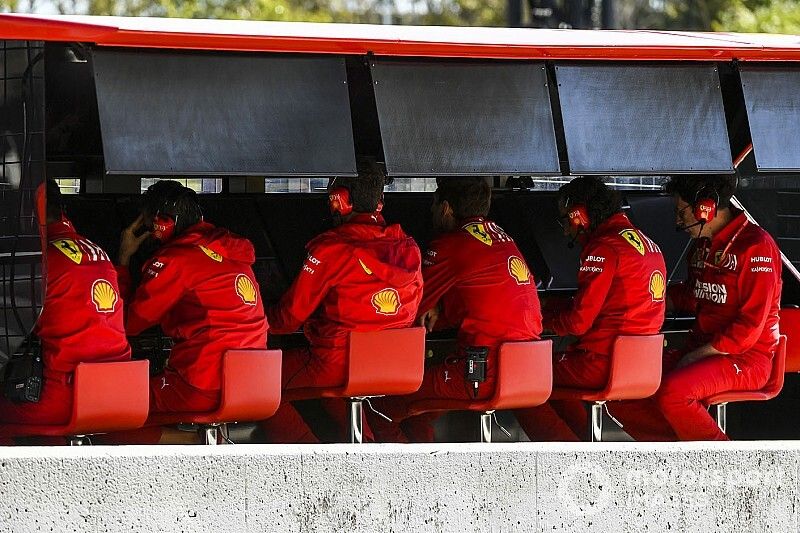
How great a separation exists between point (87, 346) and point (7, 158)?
0.71 meters

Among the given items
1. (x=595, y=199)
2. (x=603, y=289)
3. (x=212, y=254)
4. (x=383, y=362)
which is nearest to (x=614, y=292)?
(x=603, y=289)

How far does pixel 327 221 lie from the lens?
656 centimetres

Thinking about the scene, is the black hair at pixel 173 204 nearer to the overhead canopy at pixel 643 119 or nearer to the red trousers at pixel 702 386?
the overhead canopy at pixel 643 119

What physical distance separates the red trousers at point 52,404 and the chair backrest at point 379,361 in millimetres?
1121

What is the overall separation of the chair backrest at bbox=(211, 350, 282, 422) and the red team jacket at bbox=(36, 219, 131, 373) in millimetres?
465

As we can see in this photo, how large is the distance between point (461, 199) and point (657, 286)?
912 millimetres

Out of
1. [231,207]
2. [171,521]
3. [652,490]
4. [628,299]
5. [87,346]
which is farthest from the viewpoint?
[231,207]

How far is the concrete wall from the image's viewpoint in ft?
13.4

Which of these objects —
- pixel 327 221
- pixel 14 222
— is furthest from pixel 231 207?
pixel 14 222

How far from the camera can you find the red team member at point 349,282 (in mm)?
5555

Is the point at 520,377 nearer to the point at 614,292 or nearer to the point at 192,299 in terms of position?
the point at 614,292

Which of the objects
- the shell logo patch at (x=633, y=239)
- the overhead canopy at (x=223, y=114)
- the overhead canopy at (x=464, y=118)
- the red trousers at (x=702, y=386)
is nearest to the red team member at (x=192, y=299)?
the overhead canopy at (x=223, y=114)

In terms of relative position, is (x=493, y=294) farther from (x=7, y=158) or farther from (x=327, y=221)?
(x=7, y=158)

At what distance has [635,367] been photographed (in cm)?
587
